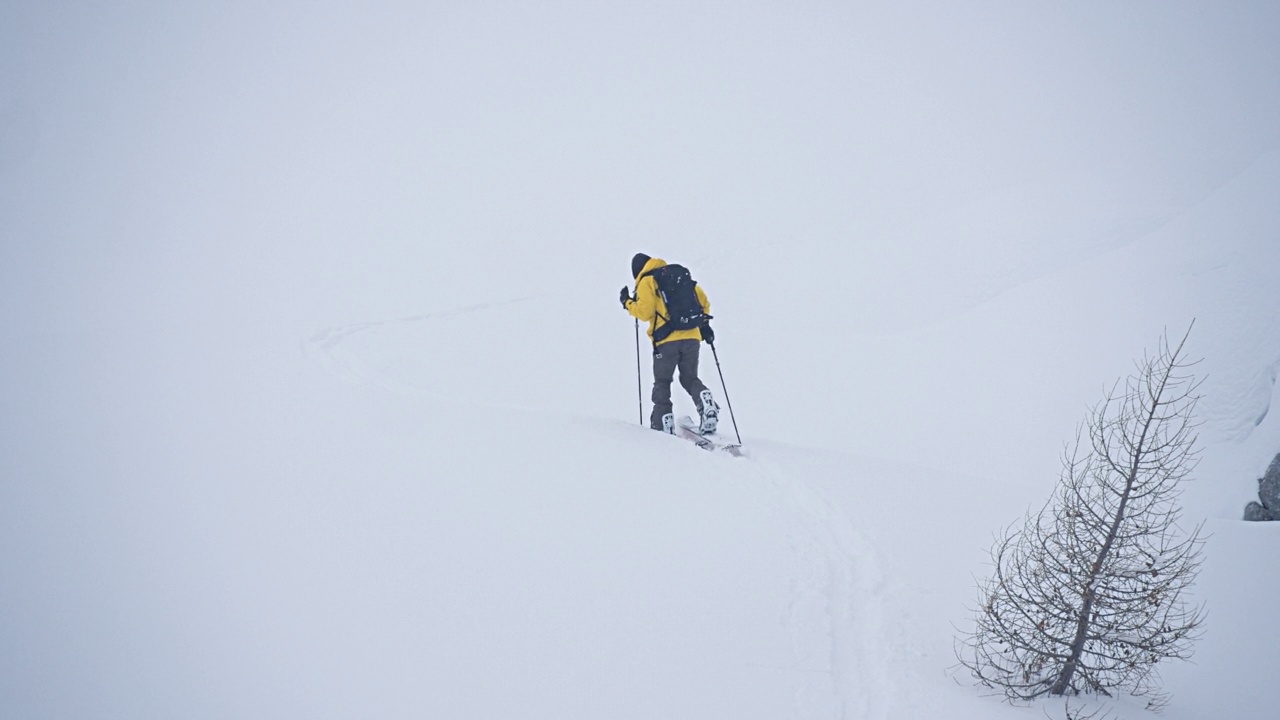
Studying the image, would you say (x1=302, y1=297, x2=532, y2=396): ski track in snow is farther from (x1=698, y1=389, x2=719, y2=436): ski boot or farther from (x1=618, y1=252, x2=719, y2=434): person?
(x1=698, y1=389, x2=719, y2=436): ski boot

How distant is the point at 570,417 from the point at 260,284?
28.1 metres

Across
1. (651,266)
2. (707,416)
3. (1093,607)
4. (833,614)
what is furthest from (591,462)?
(1093,607)

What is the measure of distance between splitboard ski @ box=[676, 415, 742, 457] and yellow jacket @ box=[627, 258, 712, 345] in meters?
1.25

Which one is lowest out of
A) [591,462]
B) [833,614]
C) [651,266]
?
[833,614]

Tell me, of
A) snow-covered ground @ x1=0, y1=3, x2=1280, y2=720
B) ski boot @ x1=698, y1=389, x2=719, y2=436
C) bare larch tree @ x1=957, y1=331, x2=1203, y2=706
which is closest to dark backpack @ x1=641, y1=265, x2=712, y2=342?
ski boot @ x1=698, y1=389, x2=719, y2=436

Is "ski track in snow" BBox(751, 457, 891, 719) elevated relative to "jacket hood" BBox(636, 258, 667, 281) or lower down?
lower down

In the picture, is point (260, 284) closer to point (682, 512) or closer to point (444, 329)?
point (444, 329)

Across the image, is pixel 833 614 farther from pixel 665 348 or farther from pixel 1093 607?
pixel 665 348

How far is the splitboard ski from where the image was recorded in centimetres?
817

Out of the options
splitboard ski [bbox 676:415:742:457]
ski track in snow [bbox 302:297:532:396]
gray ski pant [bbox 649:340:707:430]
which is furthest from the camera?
ski track in snow [bbox 302:297:532:396]

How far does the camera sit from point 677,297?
8.80 m

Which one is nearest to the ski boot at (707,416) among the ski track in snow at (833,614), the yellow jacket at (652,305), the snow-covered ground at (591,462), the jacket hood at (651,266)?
the snow-covered ground at (591,462)

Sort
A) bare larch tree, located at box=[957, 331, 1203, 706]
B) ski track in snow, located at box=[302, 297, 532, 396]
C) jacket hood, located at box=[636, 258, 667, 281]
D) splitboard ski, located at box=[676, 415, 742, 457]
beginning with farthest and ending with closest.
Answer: ski track in snow, located at box=[302, 297, 532, 396], jacket hood, located at box=[636, 258, 667, 281], splitboard ski, located at box=[676, 415, 742, 457], bare larch tree, located at box=[957, 331, 1203, 706]

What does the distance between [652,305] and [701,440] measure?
1943 millimetres
